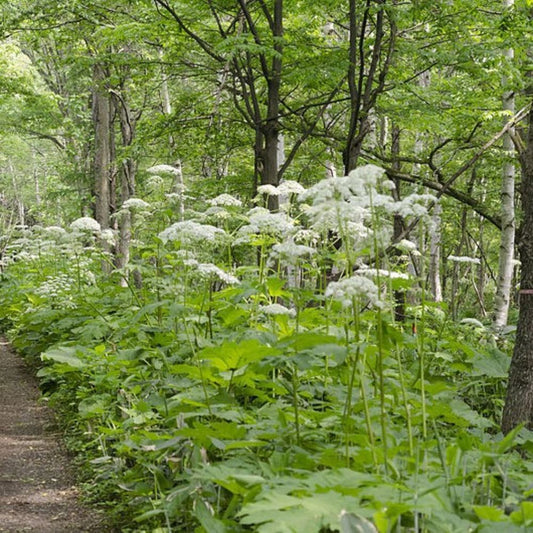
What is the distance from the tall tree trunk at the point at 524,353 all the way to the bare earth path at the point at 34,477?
2.60 meters

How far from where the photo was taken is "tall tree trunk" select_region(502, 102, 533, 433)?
400 centimetres

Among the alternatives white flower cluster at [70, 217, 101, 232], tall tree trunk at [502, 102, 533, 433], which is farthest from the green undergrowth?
white flower cluster at [70, 217, 101, 232]

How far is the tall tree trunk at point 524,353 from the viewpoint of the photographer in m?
4.00

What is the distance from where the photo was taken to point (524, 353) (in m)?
4.02

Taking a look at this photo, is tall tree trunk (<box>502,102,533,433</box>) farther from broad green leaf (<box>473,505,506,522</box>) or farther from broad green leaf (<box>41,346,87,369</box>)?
broad green leaf (<box>41,346,87,369</box>)

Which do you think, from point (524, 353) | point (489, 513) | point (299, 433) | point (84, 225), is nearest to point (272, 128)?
point (84, 225)

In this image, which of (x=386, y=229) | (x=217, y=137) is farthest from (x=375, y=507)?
(x=217, y=137)

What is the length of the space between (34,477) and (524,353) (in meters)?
3.51

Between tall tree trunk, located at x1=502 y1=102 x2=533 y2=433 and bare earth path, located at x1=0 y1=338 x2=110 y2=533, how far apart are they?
2.60m

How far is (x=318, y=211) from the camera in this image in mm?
2688

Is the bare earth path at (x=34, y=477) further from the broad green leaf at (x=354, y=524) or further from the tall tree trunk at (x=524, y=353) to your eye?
the tall tree trunk at (x=524, y=353)

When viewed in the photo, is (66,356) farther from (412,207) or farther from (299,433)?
(412,207)

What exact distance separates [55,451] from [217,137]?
19.3ft

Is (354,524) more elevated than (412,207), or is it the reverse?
(412,207)
